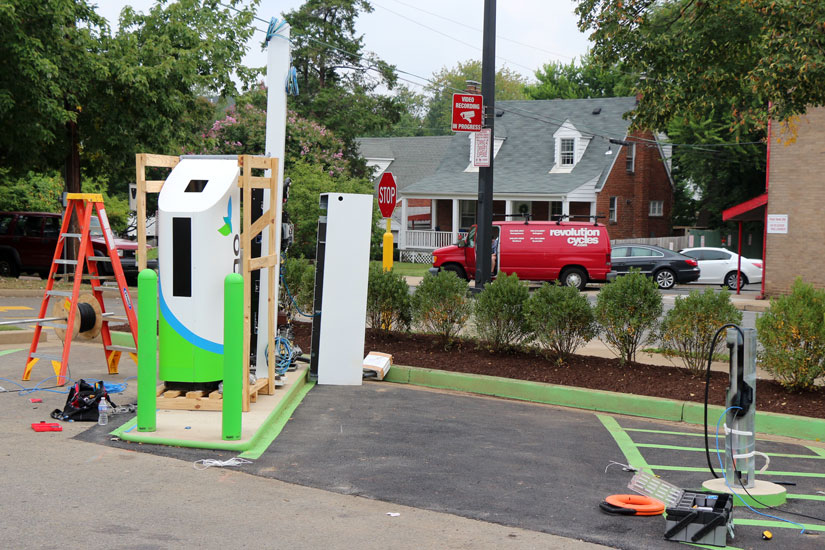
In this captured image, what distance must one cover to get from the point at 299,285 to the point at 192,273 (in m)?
5.04

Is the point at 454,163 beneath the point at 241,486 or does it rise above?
above

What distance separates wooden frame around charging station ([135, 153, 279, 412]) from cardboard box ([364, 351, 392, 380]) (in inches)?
62.9

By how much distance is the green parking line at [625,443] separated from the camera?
6.94 meters

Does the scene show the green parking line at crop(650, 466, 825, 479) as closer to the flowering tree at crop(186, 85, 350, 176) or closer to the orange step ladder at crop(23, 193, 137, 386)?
the orange step ladder at crop(23, 193, 137, 386)

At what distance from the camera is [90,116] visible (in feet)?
72.3

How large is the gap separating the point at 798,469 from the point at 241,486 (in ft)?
14.1

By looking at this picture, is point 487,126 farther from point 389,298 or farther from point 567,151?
point 567,151

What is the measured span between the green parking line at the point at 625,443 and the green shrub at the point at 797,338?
1.81 metres

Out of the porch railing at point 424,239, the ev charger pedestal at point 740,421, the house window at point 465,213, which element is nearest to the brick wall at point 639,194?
the house window at point 465,213

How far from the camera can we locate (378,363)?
33.6ft

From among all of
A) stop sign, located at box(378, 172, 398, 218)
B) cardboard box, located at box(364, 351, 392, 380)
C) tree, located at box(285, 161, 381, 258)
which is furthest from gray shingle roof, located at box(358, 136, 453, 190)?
cardboard box, located at box(364, 351, 392, 380)

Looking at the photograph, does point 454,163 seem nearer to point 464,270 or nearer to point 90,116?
point 464,270

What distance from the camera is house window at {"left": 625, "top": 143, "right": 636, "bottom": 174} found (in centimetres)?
4003

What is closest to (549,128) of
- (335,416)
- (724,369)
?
(724,369)
